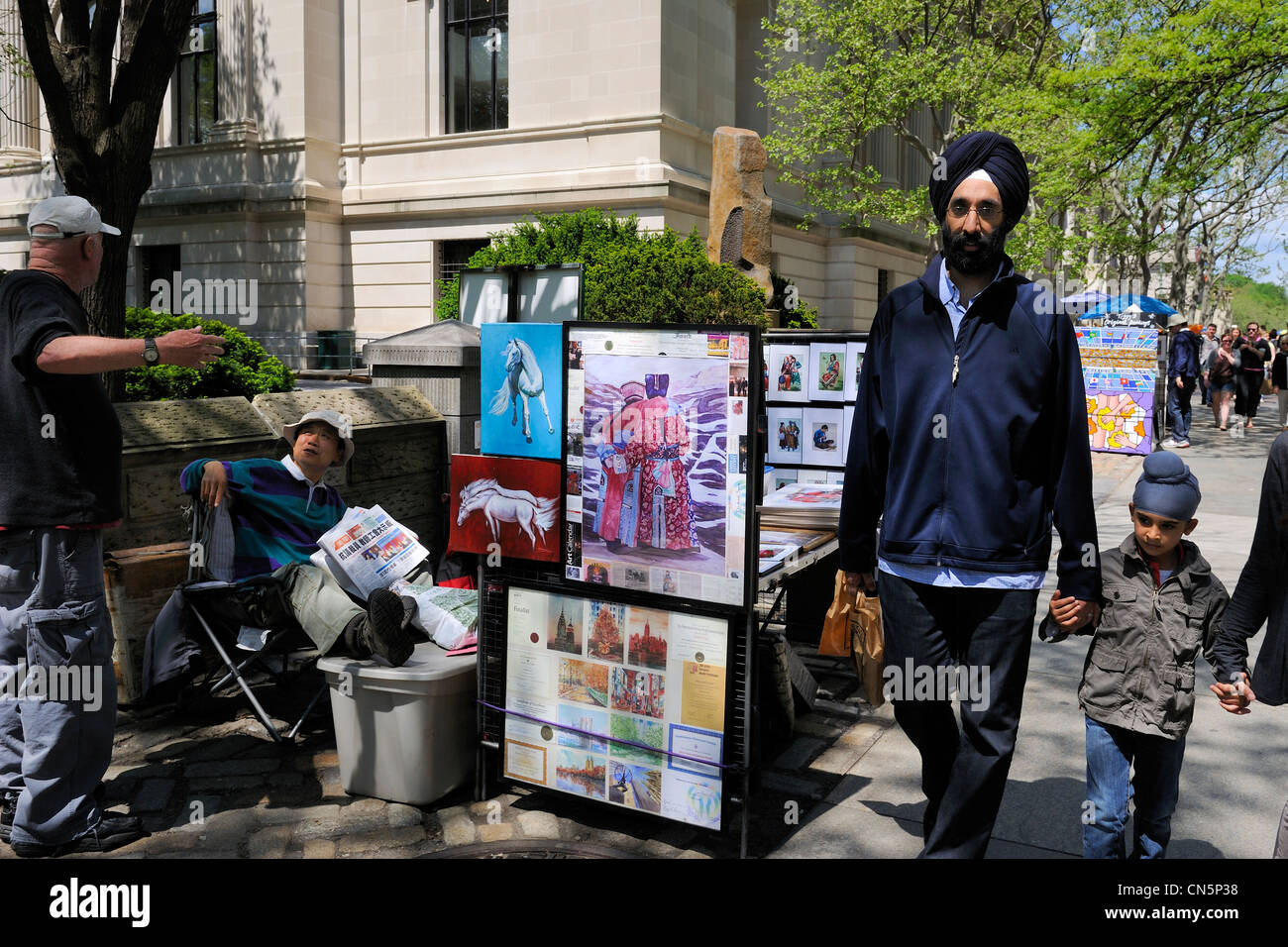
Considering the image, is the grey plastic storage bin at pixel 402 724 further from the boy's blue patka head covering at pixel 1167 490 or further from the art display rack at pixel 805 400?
the art display rack at pixel 805 400

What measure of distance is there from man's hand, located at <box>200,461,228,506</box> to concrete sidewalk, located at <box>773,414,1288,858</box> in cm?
292

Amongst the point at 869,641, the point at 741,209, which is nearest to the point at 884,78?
the point at 741,209

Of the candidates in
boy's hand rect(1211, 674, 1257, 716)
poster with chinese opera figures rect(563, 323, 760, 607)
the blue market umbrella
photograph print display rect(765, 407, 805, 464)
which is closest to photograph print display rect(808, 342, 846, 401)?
photograph print display rect(765, 407, 805, 464)

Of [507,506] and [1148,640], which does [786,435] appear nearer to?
[507,506]

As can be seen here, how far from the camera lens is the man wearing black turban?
312 centimetres

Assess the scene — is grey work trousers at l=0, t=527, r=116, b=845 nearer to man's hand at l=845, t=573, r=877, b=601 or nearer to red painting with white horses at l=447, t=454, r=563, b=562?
red painting with white horses at l=447, t=454, r=563, b=562

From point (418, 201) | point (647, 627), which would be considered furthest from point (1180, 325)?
point (647, 627)

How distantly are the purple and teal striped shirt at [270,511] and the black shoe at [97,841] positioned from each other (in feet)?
4.41

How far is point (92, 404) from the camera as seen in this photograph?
13.1ft

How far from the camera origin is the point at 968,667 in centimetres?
321

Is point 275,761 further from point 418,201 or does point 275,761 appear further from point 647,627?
point 418,201

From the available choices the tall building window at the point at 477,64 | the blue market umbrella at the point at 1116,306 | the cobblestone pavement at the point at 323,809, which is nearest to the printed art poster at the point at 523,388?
the cobblestone pavement at the point at 323,809

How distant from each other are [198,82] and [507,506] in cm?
2606

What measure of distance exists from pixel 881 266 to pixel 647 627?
29.2m
